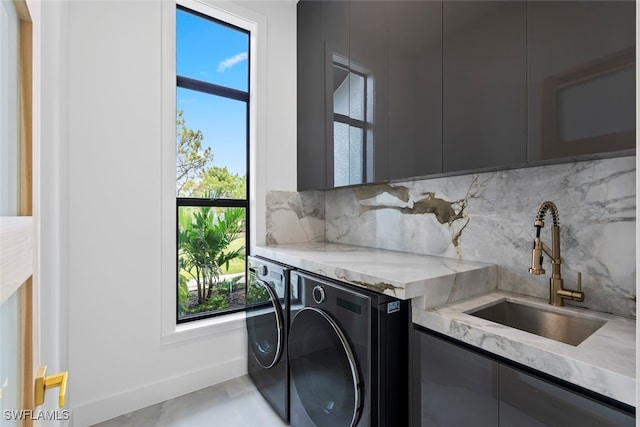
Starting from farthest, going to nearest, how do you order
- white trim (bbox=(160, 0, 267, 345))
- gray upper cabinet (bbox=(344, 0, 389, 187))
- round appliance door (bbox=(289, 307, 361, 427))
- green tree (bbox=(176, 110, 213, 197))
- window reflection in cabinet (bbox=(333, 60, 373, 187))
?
green tree (bbox=(176, 110, 213, 197)) → white trim (bbox=(160, 0, 267, 345)) → window reflection in cabinet (bbox=(333, 60, 373, 187)) → gray upper cabinet (bbox=(344, 0, 389, 187)) → round appliance door (bbox=(289, 307, 361, 427))

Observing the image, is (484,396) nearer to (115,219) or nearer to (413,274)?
(413,274)

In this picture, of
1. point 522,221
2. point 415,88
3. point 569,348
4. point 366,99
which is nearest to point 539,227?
point 522,221

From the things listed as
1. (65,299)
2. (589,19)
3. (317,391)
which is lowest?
(317,391)

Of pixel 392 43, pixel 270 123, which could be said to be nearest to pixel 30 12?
pixel 392 43

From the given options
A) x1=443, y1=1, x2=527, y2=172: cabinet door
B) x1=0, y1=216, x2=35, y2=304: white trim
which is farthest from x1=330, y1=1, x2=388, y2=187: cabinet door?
x1=0, y1=216, x2=35, y2=304: white trim

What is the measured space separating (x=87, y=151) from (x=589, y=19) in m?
2.34

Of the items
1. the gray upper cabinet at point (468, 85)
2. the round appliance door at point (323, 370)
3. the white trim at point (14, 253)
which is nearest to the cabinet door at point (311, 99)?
the gray upper cabinet at point (468, 85)

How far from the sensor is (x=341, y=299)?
1274 millimetres

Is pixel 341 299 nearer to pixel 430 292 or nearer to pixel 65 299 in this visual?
pixel 430 292

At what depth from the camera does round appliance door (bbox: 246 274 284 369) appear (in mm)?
1729

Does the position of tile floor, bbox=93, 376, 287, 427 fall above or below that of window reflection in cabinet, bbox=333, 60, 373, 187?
below

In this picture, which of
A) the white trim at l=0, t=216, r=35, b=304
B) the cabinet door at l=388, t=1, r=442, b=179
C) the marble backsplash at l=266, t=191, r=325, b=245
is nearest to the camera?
the white trim at l=0, t=216, r=35, b=304

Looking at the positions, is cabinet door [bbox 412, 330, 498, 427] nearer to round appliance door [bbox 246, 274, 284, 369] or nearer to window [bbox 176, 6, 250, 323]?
round appliance door [bbox 246, 274, 284, 369]

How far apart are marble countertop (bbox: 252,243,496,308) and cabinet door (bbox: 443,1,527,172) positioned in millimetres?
480
